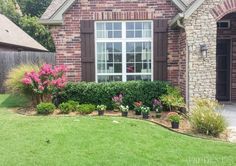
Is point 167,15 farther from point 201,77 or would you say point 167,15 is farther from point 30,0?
point 30,0

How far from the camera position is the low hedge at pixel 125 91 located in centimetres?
1044

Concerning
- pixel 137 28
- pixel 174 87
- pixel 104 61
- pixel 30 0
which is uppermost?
pixel 30 0

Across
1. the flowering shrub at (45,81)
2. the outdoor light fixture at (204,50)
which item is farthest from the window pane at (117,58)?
the outdoor light fixture at (204,50)

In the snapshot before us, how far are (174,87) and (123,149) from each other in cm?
494

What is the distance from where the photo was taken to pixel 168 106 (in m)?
10.2

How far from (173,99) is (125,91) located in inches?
64.1

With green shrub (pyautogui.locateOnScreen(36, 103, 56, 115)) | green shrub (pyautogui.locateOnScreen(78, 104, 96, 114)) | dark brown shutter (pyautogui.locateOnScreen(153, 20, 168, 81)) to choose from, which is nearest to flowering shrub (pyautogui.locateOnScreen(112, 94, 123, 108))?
green shrub (pyautogui.locateOnScreen(78, 104, 96, 114))

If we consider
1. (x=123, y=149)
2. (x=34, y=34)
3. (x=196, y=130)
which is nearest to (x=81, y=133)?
(x=123, y=149)

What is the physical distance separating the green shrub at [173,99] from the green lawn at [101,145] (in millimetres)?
1474

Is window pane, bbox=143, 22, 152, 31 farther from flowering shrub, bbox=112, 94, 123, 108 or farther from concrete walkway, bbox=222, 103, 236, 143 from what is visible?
concrete walkway, bbox=222, 103, 236, 143

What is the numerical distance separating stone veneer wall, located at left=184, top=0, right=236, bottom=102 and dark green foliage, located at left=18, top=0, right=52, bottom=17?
3399 centimetres

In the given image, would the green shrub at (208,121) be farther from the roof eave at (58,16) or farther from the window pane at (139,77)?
the roof eave at (58,16)

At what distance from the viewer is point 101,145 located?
21.1 feet

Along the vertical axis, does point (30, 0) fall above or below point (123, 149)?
above
